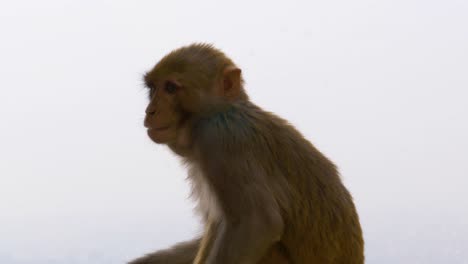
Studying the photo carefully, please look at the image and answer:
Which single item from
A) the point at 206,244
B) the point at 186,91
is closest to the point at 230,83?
the point at 186,91

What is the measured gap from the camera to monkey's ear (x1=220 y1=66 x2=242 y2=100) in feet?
10.2

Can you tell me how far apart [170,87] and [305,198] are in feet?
1.88

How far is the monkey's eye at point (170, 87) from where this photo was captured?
10.2 feet

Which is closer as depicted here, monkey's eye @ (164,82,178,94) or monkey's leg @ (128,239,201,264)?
monkey's eye @ (164,82,178,94)

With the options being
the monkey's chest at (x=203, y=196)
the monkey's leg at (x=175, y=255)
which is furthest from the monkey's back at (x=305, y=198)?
the monkey's leg at (x=175, y=255)

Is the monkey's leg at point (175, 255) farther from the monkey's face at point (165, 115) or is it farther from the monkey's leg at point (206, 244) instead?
the monkey's face at point (165, 115)

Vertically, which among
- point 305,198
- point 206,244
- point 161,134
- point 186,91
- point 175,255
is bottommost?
point 175,255

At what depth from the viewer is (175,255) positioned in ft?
11.4

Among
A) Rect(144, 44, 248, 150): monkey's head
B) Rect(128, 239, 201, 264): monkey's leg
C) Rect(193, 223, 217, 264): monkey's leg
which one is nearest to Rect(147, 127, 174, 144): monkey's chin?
Rect(144, 44, 248, 150): monkey's head

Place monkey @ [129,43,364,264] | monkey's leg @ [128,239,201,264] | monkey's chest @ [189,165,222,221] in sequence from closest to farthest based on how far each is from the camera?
monkey @ [129,43,364,264] → monkey's chest @ [189,165,222,221] → monkey's leg @ [128,239,201,264]

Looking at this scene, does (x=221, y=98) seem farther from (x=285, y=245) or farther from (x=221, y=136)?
(x=285, y=245)

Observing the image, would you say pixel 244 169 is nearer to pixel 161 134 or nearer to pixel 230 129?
pixel 230 129

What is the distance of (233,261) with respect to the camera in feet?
9.45

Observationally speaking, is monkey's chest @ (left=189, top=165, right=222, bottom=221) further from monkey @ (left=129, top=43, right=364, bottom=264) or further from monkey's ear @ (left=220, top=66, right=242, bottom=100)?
monkey's ear @ (left=220, top=66, right=242, bottom=100)
